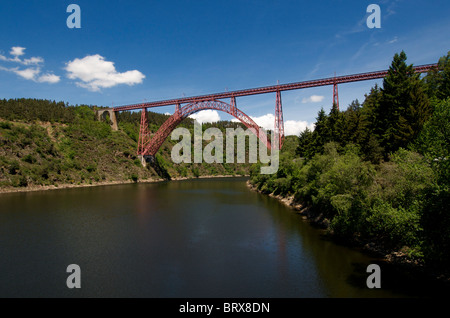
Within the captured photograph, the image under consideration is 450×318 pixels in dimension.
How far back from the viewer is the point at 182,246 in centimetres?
1325

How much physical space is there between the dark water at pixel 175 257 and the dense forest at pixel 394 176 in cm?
157

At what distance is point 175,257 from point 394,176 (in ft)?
31.7

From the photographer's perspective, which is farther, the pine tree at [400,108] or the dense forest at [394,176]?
the pine tree at [400,108]

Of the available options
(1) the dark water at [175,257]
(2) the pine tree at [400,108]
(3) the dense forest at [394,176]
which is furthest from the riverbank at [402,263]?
(2) the pine tree at [400,108]

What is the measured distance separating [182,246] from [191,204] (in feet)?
41.3

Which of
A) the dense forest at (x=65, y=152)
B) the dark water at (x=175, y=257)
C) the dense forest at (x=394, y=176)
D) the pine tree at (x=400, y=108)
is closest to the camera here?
the dark water at (x=175, y=257)

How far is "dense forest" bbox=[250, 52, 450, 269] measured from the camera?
9.14 m

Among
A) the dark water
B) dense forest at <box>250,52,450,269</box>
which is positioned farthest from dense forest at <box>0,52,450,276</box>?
the dark water

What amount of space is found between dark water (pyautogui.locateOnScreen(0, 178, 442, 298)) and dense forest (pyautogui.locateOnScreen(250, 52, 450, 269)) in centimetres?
157

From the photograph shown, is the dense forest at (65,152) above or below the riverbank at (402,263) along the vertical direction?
above

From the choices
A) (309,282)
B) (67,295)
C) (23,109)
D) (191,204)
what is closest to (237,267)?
(309,282)

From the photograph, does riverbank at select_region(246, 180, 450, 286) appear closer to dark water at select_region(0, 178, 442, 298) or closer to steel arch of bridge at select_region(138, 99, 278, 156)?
dark water at select_region(0, 178, 442, 298)

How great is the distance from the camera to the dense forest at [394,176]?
9.14 metres

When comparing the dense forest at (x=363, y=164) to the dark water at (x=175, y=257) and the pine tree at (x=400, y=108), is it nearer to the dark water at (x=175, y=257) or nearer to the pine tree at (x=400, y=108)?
the pine tree at (x=400, y=108)
